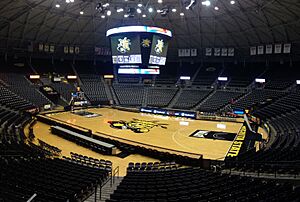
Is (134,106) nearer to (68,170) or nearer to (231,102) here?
(231,102)

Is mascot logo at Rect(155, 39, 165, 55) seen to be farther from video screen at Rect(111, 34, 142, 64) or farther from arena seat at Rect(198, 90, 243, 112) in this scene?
arena seat at Rect(198, 90, 243, 112)

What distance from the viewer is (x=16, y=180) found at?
10.5m

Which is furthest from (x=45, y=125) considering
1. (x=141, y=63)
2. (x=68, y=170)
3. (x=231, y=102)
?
(x=231, y=102)

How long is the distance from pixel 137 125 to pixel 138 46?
9.85 metres

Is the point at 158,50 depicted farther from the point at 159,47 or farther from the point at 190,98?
the point at 190,98

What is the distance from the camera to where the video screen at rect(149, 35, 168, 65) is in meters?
29.3

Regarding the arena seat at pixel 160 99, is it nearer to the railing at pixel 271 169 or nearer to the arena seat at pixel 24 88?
the arena seat at pixel 24 88

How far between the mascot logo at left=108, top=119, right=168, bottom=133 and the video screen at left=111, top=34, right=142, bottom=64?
777 cm

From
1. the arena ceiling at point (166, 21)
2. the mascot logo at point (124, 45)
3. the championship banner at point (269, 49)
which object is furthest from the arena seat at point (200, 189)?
the championship banner at point (269, 49)

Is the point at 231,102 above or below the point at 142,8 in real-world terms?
below

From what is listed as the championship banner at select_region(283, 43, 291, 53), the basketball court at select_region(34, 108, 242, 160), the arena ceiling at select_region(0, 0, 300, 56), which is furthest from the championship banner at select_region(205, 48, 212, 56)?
the basketball court at select_region(34, 108, 242, 160)

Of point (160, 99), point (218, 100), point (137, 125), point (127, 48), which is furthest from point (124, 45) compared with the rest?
point (218, 100)

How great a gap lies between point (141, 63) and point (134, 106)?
18.9m

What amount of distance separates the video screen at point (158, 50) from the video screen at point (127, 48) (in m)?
1.61
